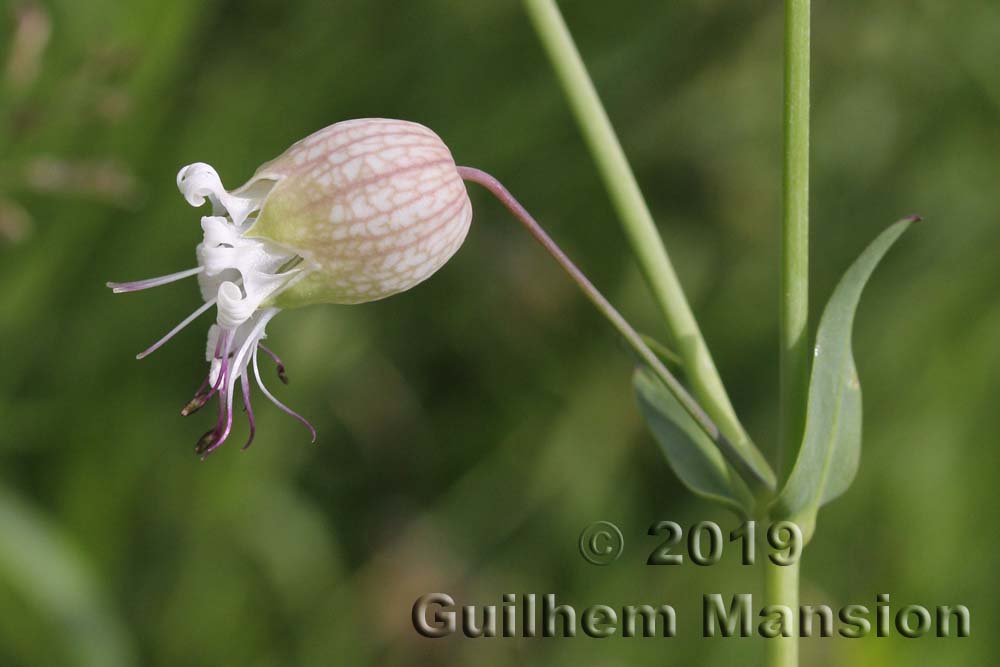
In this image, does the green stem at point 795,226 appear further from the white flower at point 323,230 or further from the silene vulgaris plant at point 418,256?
the white flower at point 323,230

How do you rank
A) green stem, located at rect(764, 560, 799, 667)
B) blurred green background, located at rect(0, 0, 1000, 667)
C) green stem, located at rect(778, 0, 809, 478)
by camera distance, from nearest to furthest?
1. green stem, located at rect(778, 0, 809, 478)
2. green stem, located at rect(764, 560, 799, 667)
3. blurred green background, located at rect(0, 0, 1000, 667)

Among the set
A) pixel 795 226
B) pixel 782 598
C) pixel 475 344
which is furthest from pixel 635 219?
pixel 475 344

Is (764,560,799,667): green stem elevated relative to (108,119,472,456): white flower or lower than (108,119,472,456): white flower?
lower

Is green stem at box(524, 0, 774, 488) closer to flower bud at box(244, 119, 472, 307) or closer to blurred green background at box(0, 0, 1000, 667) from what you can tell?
flower bud at box(244, 119, 472, 307)

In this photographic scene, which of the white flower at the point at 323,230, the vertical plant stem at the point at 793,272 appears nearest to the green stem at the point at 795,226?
the vertical plant stem at the point at 793,272

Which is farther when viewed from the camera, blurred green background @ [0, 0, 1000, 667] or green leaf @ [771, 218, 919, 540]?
blurred green background @ [0, 0, 1000, 667]

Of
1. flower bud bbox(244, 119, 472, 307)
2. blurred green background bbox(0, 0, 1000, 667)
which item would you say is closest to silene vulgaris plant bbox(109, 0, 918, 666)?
flower bud bbox(244, 119, 472, 307)
